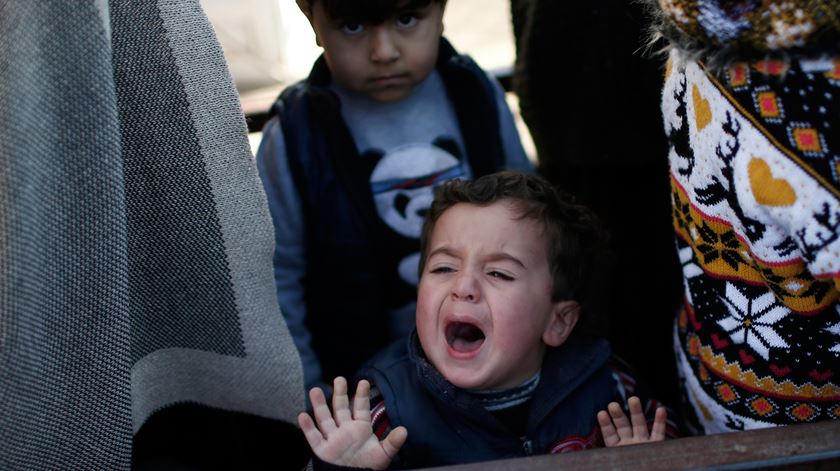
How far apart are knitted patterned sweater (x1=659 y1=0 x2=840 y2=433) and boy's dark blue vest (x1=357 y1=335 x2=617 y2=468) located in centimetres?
16

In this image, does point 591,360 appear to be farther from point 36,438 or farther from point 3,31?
point 3,31

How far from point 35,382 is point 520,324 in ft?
2.03

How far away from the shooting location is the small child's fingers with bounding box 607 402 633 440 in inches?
44.6

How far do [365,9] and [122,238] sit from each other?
554 mm

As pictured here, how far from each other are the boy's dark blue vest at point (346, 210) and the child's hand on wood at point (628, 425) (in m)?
0.48

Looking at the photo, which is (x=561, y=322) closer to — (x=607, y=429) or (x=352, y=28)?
(x=607, y=429)

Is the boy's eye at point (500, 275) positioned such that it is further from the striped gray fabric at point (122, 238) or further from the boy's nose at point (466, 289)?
the striped gray fabric at point (122, 238)

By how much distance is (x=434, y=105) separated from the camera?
60.5 inches

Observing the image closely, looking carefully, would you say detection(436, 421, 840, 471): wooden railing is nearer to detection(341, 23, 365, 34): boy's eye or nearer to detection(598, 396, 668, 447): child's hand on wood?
detection(598, 396, 668, 447): child's hand on wood

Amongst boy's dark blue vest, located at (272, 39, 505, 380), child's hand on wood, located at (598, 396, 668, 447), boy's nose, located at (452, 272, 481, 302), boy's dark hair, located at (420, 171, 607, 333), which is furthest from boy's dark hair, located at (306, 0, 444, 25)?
child's hand on wood, located at (598, 396, 668, 447)

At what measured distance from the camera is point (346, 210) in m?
1.42

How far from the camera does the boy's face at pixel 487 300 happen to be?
3.76ft

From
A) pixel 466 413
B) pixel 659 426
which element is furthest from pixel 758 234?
pixel 466 413

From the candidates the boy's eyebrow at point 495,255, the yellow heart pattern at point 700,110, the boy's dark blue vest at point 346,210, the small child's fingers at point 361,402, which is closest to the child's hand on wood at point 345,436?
the small child's fingers at point 361,402
